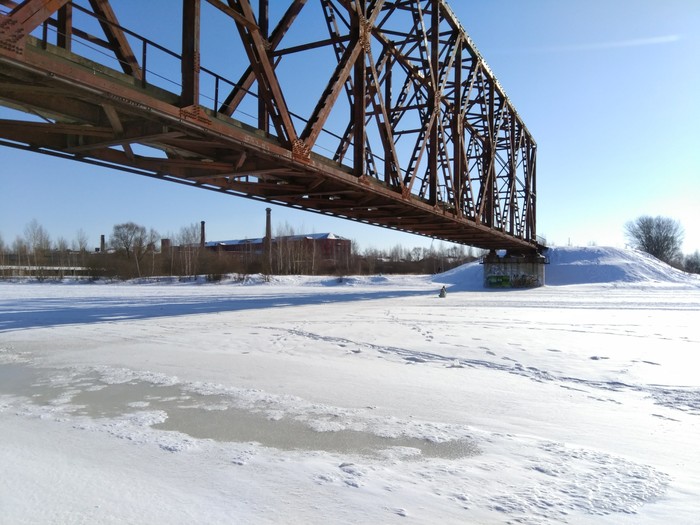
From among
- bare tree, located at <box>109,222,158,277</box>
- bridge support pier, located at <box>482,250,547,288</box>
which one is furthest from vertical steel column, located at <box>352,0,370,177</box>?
bare tree, located at <box>109,222,158,277</box>

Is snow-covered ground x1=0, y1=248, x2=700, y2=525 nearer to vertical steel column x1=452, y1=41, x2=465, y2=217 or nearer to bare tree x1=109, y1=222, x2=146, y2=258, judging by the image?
vertical steel column x1=452, y1=41, x2=465, y2=217

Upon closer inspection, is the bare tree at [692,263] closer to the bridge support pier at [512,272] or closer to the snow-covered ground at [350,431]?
the bridge support pier at [512,272]

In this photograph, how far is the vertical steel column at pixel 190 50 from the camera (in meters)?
9.84

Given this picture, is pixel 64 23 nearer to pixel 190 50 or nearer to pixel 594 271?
pixel 190 50

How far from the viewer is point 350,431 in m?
5.26

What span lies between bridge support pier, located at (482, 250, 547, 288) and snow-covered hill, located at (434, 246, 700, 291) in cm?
190

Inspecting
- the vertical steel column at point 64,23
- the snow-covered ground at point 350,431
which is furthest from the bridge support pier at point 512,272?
the vertical steel column at point 64,23

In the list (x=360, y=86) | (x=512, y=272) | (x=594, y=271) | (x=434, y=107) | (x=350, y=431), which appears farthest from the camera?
(x=594, y=271)

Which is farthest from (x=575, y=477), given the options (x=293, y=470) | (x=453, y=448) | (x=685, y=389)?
(x=685, y=389)

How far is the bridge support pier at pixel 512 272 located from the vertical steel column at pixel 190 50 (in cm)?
4088

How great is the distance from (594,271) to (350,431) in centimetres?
5324

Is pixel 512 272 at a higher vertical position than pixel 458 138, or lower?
lower

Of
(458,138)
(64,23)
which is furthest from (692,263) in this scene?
(64,23)

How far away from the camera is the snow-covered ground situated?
11.5 ft
